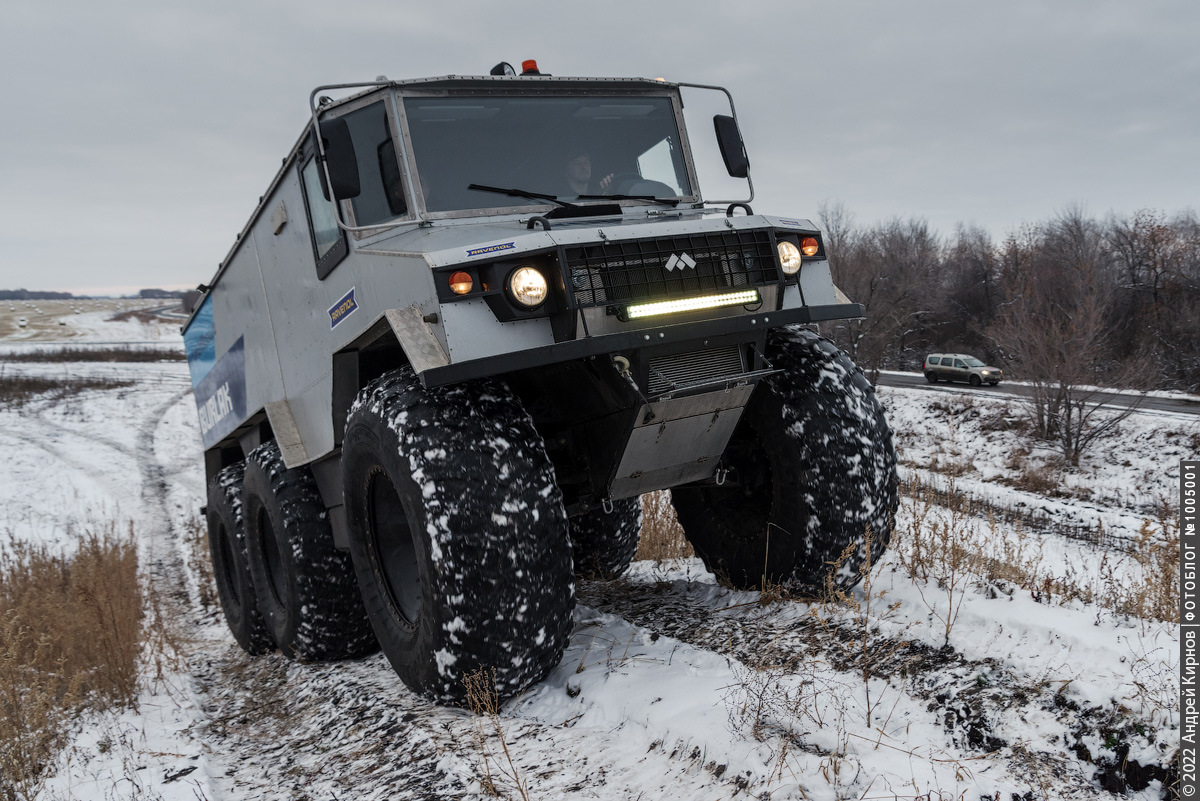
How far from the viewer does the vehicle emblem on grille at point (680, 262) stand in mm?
3434

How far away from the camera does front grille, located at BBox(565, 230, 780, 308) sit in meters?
3.29

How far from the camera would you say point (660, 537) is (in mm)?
7934

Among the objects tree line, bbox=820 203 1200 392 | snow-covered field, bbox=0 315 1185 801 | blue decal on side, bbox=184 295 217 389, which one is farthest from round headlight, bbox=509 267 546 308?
tree line, bbox=820 203 1200 392


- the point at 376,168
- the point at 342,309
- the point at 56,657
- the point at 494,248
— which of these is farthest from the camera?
the point at 56,657

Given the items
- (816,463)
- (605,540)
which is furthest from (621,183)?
(605,540)

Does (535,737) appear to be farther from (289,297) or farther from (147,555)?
(147,555)

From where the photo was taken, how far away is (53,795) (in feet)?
12.2

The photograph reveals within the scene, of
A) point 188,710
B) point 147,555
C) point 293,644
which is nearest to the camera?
point 188,710

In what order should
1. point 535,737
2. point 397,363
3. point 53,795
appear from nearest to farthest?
point 535,737
point 53,795
point 397,363

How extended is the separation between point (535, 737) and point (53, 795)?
2.25 m

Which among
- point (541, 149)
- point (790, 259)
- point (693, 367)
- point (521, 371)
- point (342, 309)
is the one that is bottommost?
point (693, 367)

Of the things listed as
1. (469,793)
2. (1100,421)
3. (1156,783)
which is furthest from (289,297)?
(1100,421)

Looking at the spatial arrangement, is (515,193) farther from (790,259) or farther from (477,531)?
(477,531)

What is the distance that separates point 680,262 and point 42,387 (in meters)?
33.0
